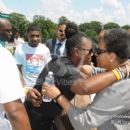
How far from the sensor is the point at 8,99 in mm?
2375

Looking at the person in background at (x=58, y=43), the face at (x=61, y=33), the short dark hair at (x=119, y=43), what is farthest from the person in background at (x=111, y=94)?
the face at (x=61, y=33)

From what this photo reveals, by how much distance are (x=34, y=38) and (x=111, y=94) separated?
4.41m

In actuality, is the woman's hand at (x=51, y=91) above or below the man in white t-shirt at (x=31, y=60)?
above

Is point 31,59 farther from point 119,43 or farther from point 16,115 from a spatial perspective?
point 16,115

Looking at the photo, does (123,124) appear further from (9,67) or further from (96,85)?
Answer: (9,67)

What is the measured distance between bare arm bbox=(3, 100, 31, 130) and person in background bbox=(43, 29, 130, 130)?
0.42 meters

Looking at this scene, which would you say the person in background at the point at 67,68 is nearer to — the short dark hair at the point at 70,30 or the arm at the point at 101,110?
the arm at the point at 101,110

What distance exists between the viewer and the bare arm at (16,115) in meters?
2.41

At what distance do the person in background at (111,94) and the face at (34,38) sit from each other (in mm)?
4127

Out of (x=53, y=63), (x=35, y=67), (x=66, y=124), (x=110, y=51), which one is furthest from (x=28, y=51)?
(x=110, y=51)

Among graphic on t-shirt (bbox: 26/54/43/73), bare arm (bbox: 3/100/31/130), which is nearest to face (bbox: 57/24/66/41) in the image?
graphic on t-shirt (bbox: 26/54/43/73)

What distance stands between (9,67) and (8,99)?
194mm

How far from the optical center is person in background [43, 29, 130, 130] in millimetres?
2617

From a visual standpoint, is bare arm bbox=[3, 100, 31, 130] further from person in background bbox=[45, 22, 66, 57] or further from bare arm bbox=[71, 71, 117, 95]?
person in background bbox=[45, 22, 66, 57]
